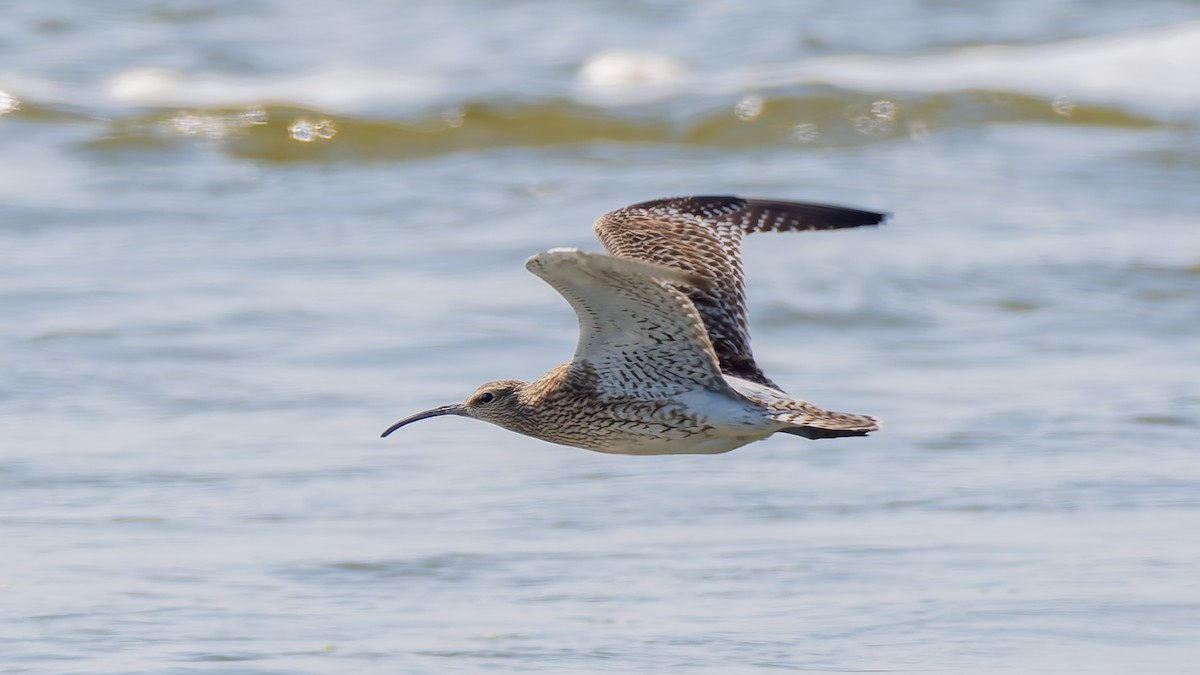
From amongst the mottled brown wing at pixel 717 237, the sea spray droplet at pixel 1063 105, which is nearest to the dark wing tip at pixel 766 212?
the mottled brown wing at pixel 717 237

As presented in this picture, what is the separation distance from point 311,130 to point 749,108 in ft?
11.1

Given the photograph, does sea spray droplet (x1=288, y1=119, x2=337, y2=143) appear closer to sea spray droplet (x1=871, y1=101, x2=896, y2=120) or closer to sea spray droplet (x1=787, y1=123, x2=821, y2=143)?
sea spray droplet (x1=787, y1=123, x2=821, y2=143)

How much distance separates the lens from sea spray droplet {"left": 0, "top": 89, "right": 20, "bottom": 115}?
602 inches

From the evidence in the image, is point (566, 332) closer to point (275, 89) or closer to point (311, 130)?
point (311, 130)

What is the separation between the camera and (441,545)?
7004 mm

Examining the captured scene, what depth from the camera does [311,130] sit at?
15195 mm

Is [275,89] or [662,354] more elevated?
[275,89]

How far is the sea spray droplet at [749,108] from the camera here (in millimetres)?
15320

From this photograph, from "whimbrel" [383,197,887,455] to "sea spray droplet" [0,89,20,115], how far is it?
9.92m

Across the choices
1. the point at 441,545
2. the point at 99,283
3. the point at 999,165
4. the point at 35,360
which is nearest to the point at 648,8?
the point at 999,165

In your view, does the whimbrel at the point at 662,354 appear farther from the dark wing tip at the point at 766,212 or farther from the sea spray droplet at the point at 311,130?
the sea spray droplet at the point at 311,130

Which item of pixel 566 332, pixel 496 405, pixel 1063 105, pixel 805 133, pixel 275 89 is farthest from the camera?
pixel 275 89

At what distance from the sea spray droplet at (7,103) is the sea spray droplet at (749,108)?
557cm

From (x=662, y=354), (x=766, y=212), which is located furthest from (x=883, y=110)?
(x=662, y=354)
